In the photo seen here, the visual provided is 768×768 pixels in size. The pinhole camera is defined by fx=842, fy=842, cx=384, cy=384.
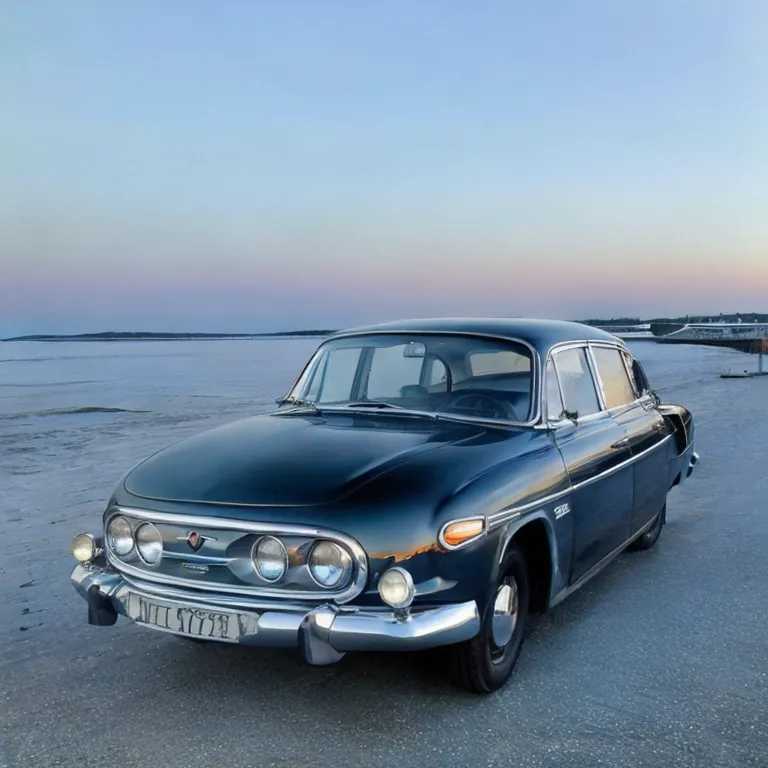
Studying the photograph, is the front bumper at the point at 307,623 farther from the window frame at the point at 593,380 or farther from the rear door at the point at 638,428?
the rear door at the point at 638,428

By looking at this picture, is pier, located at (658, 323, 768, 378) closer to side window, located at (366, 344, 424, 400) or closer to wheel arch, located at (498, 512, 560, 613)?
side window, located at (366, 344, 424, 400)

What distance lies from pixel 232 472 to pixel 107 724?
1148mm

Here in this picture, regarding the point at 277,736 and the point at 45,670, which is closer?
the point at 277,736

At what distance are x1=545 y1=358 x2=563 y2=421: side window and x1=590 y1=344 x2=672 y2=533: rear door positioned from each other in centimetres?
78

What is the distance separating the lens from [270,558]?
3.41 m

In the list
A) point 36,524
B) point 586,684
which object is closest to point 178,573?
point 586,684

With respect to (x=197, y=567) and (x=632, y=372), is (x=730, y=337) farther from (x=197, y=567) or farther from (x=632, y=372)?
(x=197, y=567)

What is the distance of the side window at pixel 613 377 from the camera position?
5.55 m

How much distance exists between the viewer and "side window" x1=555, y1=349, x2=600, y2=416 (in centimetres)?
493

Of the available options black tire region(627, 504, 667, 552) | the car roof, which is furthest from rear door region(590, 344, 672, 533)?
the car roof

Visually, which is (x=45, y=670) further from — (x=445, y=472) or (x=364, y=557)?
(x=445, y=472)

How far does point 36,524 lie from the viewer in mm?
7066

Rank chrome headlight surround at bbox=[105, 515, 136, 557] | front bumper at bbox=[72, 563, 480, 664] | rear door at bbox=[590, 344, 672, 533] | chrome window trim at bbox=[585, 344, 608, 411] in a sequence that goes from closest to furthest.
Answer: front bumper at bbox=[72, 563, 480, 664], chrome headlight surround at bbox=[105, 515, 136, 557], chrome window trim at bbox=[585, 344, 608, 411], rear door at bbox=[590, 344, 672, 533]

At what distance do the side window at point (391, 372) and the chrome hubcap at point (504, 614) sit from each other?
58.5 inches
